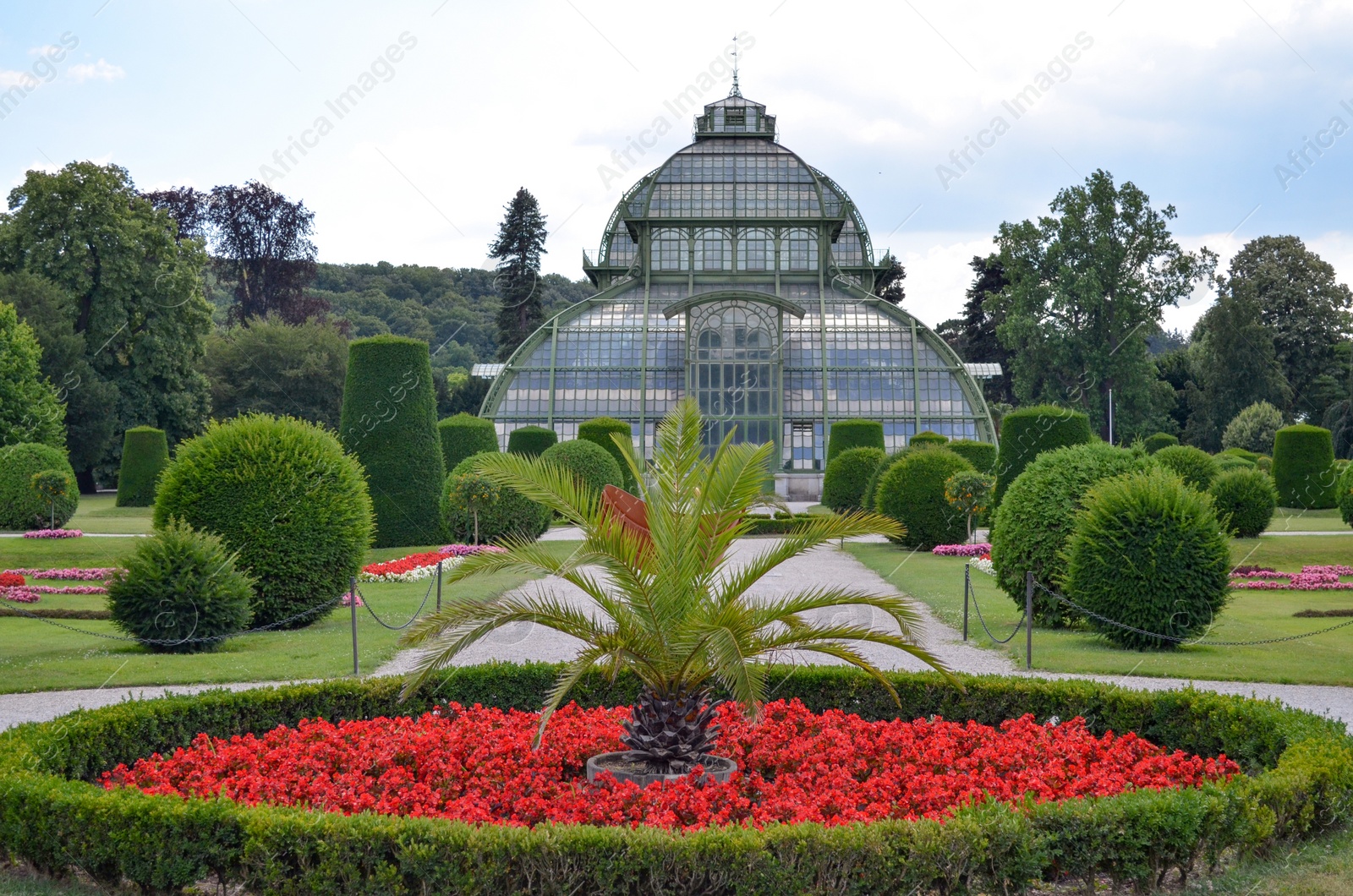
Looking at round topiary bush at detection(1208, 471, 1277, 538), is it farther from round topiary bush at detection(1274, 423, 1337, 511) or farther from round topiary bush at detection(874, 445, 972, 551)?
round topiary bush at detection(1274, 423, 1337, 511)

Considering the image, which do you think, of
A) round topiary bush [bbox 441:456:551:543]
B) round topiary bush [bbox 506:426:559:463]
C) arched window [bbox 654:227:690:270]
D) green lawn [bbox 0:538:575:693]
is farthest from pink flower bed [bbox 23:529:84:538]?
arched window [bbox 654:227:690:270]

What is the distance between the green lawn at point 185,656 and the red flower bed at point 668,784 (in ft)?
9.59

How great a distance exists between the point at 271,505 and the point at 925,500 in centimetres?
1434

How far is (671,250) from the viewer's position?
44.7 m

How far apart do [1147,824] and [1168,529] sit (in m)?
6.84

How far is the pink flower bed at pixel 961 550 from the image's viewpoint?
22.0 meters

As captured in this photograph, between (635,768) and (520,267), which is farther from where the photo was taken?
(520,267)

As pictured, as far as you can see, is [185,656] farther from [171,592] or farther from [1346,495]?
[1346,495]

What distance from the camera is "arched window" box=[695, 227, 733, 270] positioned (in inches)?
1752

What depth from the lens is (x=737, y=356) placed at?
1588 inches

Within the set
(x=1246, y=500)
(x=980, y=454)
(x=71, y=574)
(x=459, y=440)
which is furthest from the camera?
(x=980, y=454)

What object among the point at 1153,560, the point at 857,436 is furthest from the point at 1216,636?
the point at 857,436

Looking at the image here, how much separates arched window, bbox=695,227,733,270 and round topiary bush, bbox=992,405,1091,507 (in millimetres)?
24274

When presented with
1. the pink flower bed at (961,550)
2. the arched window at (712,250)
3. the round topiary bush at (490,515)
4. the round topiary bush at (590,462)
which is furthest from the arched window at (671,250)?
the pink flower bed at (961,550)
